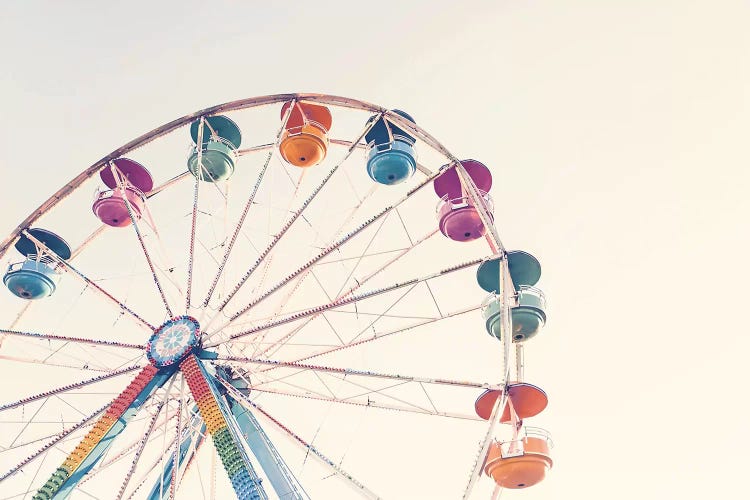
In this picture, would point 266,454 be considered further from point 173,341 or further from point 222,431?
point 173,341

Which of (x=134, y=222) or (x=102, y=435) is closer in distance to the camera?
(x=102, y=435)

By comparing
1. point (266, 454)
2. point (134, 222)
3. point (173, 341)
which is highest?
point (134, 222)

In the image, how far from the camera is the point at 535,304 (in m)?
11.5

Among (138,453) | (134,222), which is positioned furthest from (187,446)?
(134,222)

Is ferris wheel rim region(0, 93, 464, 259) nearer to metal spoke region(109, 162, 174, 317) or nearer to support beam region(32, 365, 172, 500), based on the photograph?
metal spoke region(109, 162, 174, 317)

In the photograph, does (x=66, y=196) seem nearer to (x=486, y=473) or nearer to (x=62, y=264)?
(x=62, y=264)

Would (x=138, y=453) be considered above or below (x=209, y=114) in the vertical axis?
below

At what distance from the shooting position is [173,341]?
1084 centimetres

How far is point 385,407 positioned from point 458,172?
13.6ft

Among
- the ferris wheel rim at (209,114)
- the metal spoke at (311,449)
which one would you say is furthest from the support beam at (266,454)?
the ferris wheel rim at (209,114)

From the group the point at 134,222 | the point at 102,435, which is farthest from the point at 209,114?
the point at 102,435

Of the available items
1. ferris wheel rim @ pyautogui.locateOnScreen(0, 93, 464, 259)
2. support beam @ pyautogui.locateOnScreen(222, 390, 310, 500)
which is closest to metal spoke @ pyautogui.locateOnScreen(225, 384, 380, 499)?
support beam @ pyautogui.locateOnScreen(222, 390, 310, 500)

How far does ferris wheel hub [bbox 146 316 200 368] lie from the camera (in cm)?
1059

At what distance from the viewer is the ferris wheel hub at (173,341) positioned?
10.6 metres
